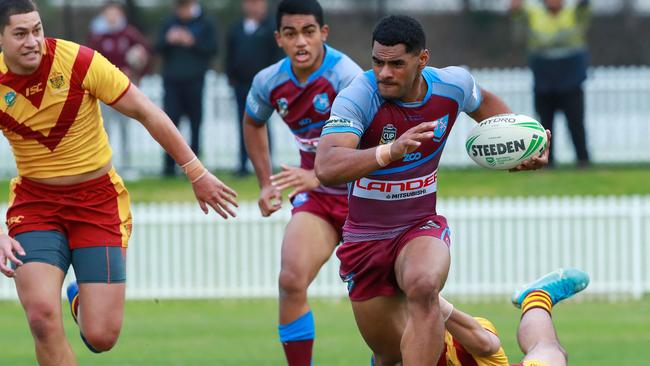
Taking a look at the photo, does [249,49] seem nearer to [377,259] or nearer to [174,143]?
[174,143]

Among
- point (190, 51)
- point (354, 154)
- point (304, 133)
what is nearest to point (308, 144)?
point (304, 133)

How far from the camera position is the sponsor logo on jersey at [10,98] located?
7398 millimetres

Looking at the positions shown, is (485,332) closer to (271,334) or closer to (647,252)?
(271,334)

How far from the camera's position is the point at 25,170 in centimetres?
764

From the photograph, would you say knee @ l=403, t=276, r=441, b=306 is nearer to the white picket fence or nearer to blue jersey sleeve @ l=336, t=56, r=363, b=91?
blue jersey sleeve @ l=336, t=56, r=363, b=91

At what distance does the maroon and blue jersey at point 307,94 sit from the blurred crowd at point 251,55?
7218 millimetres

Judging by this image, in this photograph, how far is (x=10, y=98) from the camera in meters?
7.41

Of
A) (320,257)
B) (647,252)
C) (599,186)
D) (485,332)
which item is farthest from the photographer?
(599,186)

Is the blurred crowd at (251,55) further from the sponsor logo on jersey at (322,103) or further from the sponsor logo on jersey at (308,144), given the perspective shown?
the sponsor logo on jersey at (322,103)

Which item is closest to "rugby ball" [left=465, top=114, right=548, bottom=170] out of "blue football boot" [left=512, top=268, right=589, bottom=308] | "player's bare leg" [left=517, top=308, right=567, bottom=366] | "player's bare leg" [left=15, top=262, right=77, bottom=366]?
"player's bare leg" [left=517, top=308, right=567, bottom=366]

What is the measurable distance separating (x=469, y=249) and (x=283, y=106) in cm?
570

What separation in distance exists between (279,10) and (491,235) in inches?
233

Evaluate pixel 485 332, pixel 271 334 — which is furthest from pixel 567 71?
pixel 485 332

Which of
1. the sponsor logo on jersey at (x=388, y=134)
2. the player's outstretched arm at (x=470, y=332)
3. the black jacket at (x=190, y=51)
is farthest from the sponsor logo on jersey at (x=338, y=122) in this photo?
the black jacket at (x=190, y=51)
